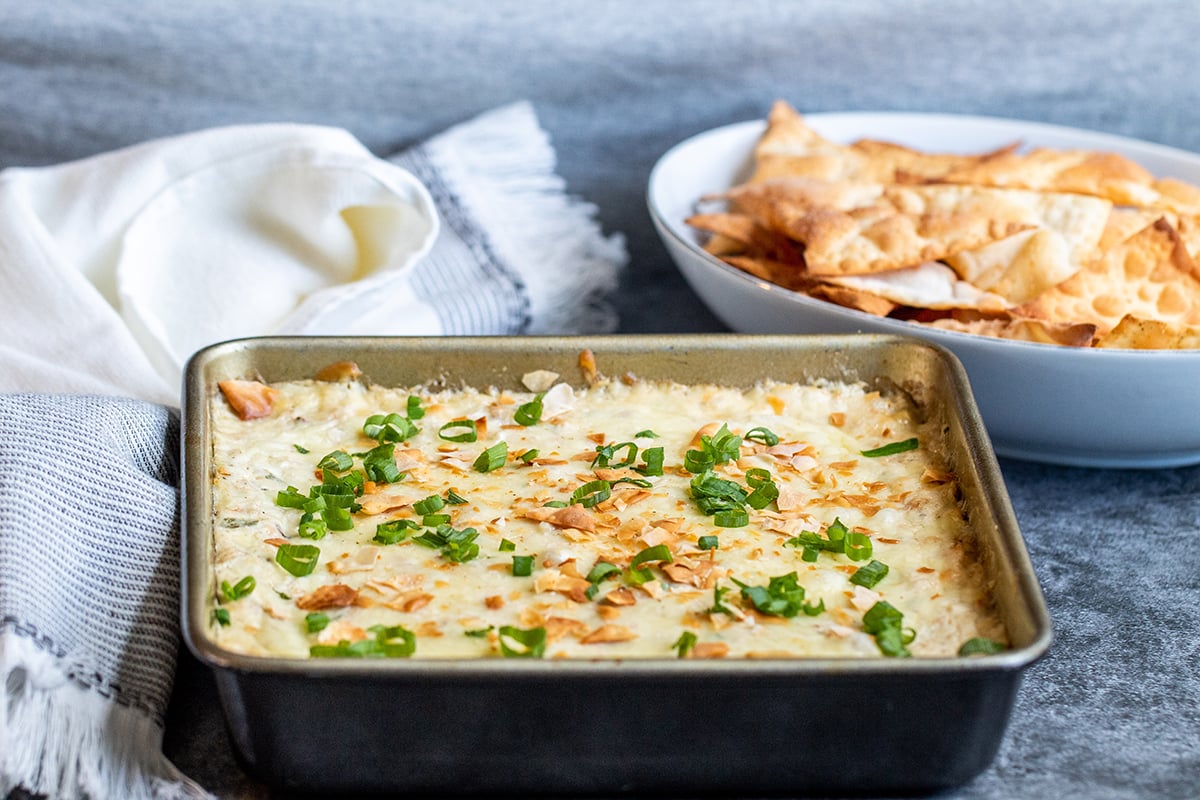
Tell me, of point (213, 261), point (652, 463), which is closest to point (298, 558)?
point (652, 463)

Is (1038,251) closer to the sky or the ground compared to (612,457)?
closer to the sky

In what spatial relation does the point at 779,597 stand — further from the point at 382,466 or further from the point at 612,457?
the point at 382,466

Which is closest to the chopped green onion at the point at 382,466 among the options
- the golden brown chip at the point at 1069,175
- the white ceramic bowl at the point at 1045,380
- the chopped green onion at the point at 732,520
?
the chopped green onion at the point at 732,520

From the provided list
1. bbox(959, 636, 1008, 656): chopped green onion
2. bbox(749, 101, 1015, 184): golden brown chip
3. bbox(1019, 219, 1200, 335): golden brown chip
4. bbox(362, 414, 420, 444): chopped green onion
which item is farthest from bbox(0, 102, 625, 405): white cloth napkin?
bbox(959, 636, 1008, 656): chopped green onion

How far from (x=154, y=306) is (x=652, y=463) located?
2.42ft

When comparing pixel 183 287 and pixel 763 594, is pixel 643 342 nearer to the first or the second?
pixel 763 594

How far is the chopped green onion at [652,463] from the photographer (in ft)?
4.35

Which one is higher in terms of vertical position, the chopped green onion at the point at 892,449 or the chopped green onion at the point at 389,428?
the chopped green onion at the point at 892,449

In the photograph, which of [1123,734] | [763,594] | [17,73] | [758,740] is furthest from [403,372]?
[17,73]

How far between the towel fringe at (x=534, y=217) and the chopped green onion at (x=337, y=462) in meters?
0.63

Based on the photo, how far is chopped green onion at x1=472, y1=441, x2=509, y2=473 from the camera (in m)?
1.32

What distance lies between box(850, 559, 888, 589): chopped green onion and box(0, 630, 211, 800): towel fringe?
572 mm

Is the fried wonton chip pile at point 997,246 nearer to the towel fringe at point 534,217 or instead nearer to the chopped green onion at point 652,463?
the towel fringe at point 534,217

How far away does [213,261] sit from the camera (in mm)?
1712
